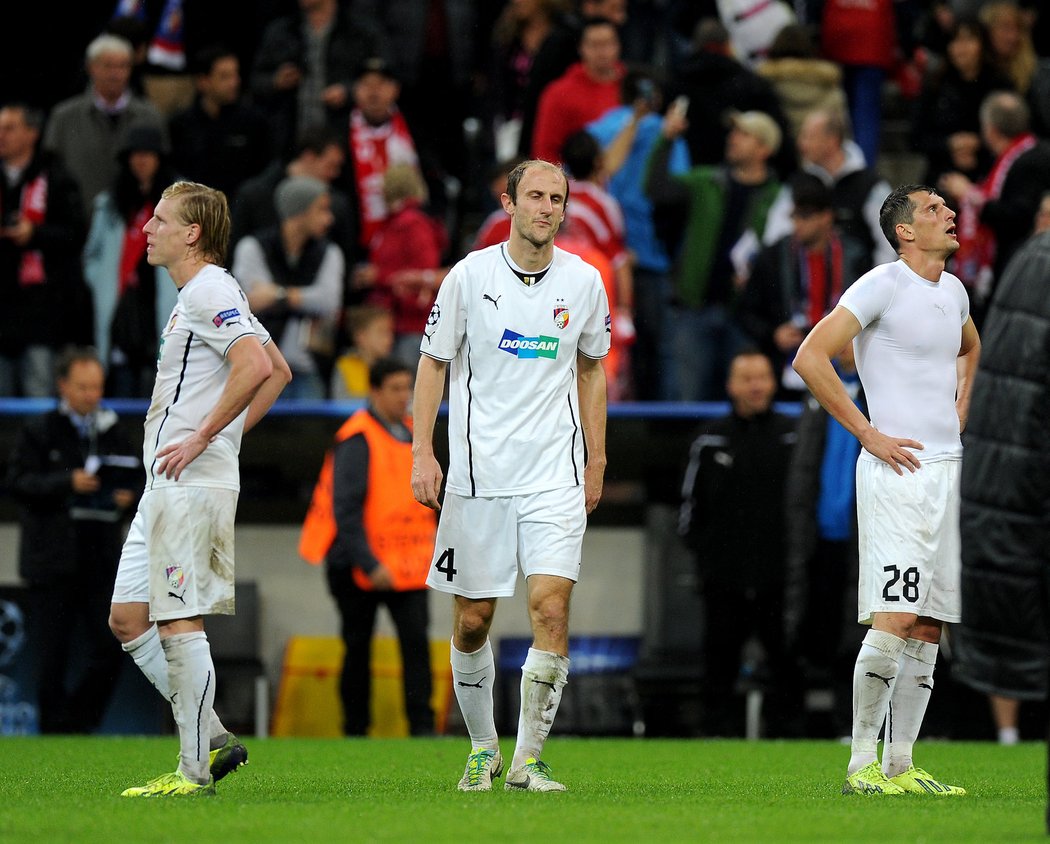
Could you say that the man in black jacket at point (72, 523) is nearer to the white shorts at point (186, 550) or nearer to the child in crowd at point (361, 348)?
the child in crowd at point (361, 348)

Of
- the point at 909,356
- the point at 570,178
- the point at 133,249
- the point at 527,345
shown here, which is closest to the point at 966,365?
the point at 909,356

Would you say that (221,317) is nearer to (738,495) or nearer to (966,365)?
(966,365)

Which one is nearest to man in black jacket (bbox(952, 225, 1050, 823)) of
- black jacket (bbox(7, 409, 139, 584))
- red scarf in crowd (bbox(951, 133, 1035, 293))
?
black jacket (bbox(7, 409, 139, 584))

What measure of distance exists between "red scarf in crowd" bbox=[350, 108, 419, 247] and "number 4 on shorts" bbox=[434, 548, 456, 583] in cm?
783

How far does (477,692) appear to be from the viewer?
325 inches

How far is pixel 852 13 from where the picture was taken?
16625 millimetres

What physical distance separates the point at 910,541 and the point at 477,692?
6.15 ft

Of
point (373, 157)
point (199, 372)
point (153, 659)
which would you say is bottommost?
point (153, 659)

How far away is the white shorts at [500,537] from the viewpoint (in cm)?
793

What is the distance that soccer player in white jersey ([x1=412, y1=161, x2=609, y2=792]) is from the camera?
7934 mm

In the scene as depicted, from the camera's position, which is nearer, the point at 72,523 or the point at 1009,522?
the point at 1009,522

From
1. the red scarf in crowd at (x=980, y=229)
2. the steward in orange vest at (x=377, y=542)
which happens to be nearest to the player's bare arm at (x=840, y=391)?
the steward in orange vest at (x=377, y=542)

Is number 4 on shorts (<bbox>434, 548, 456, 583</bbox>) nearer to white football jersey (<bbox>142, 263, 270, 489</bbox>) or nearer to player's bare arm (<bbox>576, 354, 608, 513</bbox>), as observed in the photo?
player's bare arm (<bbox>576, 354, 608, 513</bbox>)

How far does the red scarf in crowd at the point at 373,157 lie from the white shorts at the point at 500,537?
7.83 meters
